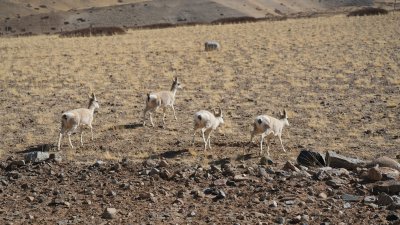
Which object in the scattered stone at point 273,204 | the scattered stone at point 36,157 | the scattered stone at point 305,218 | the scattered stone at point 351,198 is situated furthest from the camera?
the scattered stone at point 36,157

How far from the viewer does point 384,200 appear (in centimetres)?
835

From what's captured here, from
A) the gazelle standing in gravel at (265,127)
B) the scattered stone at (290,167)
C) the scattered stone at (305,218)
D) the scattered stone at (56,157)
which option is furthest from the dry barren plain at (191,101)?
the scattered stone at (290,167)

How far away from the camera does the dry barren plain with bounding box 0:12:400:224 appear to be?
969cm

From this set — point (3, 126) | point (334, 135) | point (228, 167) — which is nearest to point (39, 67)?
point (3, 126)

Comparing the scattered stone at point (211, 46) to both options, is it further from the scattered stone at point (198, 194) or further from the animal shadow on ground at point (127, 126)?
the scattered stone at point (198, 194)

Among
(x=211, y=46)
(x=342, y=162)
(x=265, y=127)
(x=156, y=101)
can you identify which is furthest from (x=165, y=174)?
(x=211, y=46)

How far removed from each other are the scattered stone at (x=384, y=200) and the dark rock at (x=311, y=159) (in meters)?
2.47

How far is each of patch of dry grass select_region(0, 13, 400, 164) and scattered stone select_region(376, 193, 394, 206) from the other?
4.10 meters

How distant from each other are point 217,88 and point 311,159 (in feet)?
37.9

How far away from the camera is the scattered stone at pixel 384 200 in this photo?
27.2 ft

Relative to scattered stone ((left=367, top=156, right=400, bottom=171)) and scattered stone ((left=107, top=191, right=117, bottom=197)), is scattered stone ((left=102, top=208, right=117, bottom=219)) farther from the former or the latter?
scattered stone ((left=367, top=156, right=400, bottom=171))

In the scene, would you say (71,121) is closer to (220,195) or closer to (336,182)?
(220,195)

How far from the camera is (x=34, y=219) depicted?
8.36 metres

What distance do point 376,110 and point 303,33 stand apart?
2875 centimetres
